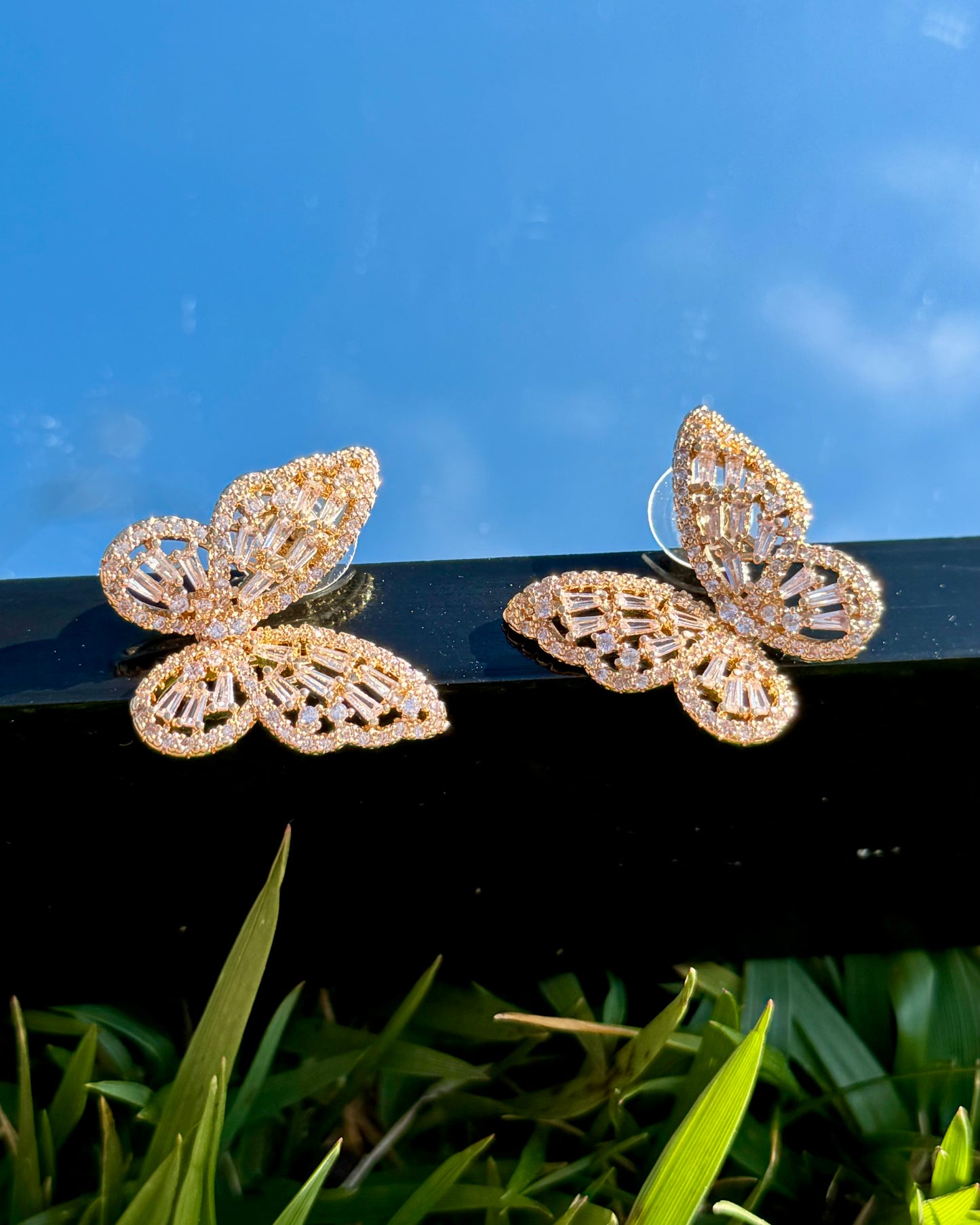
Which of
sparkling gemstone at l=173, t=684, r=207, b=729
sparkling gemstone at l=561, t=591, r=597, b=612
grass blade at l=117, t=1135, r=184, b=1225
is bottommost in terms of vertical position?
grass blade at l=117, t=1135, r=184, b=1225

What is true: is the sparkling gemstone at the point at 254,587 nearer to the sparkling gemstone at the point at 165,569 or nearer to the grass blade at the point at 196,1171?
the sparkling gemstone at the point at 165,569

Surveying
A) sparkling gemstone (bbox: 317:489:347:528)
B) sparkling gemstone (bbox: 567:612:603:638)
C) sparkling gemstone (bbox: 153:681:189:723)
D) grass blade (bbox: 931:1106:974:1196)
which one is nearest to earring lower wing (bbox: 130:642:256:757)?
sparkling gemstone (bbox: 153:681:189:723)

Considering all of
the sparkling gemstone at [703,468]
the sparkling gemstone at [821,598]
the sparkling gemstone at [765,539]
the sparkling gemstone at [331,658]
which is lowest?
the sparkling gemstone at [331,658]

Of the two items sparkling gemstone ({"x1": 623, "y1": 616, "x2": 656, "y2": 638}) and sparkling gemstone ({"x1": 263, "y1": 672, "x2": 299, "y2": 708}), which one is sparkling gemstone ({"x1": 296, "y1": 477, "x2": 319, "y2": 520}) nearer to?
sparkling gemstone ({"x1": 263, "y1": 672, "x2": 299, "y2": 708})

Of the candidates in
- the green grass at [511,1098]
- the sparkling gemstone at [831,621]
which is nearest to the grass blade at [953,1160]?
the green grass at [511,1098]

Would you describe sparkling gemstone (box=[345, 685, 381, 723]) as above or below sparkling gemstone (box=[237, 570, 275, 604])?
below

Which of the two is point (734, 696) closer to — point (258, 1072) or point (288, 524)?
point (288, 524)
